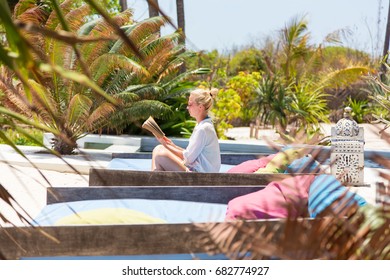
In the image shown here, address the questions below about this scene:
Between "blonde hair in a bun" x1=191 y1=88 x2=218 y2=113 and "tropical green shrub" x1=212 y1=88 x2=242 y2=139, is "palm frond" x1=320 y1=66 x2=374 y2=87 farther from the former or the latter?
"blonde hair in a bun" x1=191 y1=88 x2=218 y2=113

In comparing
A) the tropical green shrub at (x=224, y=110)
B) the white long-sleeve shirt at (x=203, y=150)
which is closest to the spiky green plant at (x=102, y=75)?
the tropical green shrub at (x=224, y=110)

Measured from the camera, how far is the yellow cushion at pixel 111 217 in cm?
325

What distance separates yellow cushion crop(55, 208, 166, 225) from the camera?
325 centimetres

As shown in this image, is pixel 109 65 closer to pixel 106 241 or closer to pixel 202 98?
pixel 202 98

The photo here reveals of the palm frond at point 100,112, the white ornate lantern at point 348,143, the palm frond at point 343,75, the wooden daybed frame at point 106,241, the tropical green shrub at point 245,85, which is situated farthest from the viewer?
the palm frond at point 343,75

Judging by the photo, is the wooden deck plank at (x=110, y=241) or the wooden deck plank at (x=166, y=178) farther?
the wooden deck plank at (x=166, y=178)

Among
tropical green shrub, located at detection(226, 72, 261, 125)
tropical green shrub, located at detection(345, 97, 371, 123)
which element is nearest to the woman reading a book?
tropical green shrub, located at detection(226, 72, 261, 125)

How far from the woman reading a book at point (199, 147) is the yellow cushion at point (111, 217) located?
1851 millimetres

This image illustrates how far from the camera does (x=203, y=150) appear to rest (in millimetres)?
5312

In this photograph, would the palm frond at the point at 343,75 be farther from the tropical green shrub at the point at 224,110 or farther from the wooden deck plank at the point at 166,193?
the wooden deck plank at the point at 166,193

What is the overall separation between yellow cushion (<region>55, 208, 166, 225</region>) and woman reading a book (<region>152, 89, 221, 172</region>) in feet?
6.07

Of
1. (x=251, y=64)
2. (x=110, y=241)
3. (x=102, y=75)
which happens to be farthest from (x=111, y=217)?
(x=251, y=64)

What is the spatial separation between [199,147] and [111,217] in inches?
79.1
